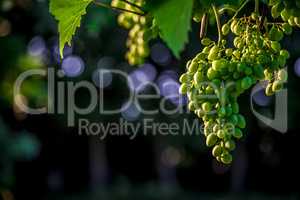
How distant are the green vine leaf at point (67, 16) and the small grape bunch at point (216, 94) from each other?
174 mm

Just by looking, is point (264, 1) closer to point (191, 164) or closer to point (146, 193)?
point (146, 193)

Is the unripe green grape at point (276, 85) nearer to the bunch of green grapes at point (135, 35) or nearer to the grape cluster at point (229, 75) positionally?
the grape cluster at point (229, 75)

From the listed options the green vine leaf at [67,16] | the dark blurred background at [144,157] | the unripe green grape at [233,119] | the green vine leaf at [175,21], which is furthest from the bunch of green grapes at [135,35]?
the dark blurred background at [144,157]

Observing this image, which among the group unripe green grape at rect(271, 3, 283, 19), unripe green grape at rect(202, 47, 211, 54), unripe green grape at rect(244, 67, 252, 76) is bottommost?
unripe green grape at rect(244, 67, 252, 76)

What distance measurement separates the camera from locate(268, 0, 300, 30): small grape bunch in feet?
2.51

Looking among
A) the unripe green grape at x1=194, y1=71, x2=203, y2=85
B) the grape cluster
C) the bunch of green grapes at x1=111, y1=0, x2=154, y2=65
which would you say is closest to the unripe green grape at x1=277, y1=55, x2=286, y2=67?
the grape cluster

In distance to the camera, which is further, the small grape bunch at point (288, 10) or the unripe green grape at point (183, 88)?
the unripe green grape at point (183, 88)

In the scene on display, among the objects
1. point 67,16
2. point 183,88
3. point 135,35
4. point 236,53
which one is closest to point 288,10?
point 236,53

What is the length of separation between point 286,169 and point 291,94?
4.44m

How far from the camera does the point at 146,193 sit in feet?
56.7

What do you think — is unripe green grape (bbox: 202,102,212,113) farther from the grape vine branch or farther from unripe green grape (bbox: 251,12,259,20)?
unripe green grape (bbox: 251,12,259,20)

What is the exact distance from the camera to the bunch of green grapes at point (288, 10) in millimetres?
764

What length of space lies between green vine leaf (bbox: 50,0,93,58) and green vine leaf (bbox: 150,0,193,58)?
298 millimetres

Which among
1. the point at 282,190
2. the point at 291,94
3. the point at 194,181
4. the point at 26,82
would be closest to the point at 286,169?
the point at 282,190
